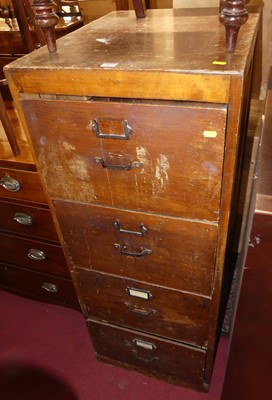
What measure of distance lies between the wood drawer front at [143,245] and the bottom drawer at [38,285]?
476mm

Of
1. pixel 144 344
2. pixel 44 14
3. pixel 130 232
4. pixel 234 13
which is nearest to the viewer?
pixel 234 13

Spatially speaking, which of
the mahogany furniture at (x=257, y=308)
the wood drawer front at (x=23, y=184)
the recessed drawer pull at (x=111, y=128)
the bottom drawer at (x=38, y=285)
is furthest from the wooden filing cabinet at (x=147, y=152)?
the bottom drawer at (x=38, y=285)

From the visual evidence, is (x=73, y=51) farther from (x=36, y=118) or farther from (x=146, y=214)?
(x=146, y=214)

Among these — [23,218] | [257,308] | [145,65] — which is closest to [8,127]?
[23,218]

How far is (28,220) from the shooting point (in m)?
1.23

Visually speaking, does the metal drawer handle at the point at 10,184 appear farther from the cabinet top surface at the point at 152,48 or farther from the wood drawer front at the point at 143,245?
the cabinet top surface at the point at 152,48

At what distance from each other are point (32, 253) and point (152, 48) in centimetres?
97

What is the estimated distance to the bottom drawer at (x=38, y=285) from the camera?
1442 millimetres

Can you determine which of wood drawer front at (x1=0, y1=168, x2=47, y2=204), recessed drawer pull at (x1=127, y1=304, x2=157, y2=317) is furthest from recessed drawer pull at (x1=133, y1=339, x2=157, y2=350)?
wood drawer front at (x1=0, y1=168, x2=47, y2=204)

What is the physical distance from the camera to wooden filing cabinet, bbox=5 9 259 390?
2.05ft

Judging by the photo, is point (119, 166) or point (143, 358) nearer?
point (119, 166)

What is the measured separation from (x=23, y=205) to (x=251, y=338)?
864 mm

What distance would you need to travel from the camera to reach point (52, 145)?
30.6 inches

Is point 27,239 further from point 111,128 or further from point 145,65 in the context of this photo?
point 145,65
